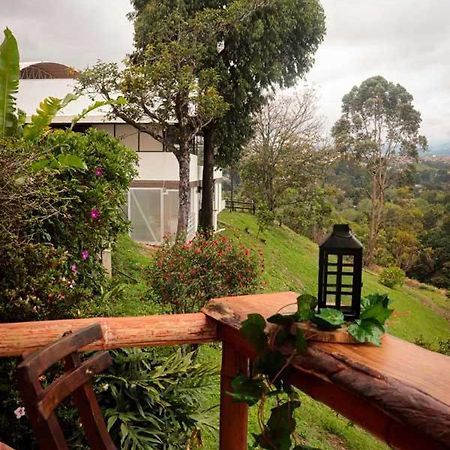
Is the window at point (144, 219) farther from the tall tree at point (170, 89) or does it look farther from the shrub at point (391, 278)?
the shrub at point (391, 278)

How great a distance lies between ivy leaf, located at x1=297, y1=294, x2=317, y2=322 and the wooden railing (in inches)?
2.7

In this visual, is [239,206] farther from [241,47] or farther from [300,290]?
[241,47]

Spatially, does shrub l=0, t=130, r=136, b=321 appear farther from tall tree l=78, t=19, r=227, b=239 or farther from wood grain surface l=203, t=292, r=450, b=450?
tall tree l=78, t=19, r=227, b=239

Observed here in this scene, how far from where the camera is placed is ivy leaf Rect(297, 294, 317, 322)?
878mm

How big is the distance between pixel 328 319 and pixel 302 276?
8.63 meters

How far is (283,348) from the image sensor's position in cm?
87

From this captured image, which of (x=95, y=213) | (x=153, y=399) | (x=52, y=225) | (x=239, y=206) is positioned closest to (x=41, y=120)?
(x=95, y=213)

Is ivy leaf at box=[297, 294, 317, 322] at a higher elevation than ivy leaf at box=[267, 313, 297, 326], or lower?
higher

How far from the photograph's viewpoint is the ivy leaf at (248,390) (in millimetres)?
877

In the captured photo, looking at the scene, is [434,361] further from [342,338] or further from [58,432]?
[58,432]

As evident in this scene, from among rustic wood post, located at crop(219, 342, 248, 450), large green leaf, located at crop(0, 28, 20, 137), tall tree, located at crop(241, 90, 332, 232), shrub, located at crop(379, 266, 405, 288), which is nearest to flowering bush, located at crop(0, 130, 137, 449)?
large green leaf, located at crop(0, 28, 20, 137)

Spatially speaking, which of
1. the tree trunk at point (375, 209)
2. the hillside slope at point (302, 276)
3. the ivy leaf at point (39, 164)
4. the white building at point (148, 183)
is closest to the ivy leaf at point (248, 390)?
the ivy leaf at point (39, 164)

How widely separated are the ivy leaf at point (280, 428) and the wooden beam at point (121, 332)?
328 millimetres

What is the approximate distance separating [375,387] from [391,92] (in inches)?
660
